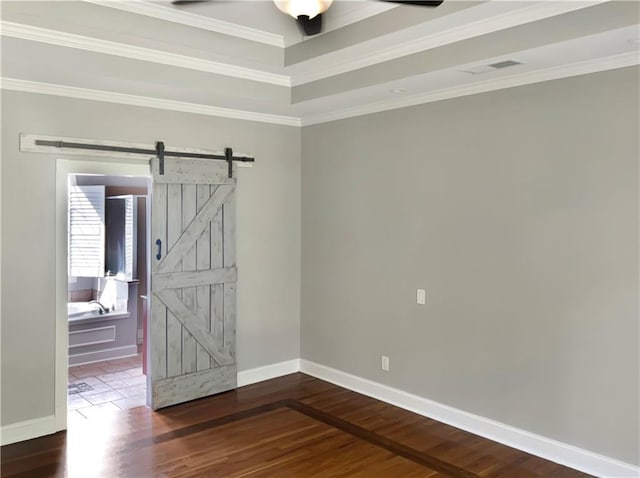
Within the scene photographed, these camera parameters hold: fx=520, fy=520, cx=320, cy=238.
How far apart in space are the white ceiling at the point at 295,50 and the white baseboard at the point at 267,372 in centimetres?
257

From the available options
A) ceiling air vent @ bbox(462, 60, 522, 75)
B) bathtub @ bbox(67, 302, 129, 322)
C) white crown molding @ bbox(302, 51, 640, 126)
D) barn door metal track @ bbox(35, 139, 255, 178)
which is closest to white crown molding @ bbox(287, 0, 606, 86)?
ceiling air vent @ bbox(462, 60, 522, 75)

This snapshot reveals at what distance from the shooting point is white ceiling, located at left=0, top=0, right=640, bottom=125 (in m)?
2.96

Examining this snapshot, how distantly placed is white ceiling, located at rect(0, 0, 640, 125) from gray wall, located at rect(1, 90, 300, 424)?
18 centimetres

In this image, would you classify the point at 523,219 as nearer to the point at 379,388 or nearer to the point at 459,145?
the point at 459,145

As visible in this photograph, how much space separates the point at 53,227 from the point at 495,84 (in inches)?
136

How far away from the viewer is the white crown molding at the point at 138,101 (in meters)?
3.77

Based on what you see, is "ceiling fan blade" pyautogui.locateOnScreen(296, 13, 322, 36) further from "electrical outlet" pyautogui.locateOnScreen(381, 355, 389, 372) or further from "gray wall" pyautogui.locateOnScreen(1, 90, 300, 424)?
"electrical outlet" pyautogui.locateOnScreen(381, 355, 389, 372)

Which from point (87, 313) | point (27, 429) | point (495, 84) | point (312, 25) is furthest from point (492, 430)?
point (87, 313)

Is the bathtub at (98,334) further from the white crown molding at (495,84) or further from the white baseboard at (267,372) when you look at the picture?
the white crown molding at (495,84)

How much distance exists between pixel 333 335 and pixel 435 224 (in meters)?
1.66

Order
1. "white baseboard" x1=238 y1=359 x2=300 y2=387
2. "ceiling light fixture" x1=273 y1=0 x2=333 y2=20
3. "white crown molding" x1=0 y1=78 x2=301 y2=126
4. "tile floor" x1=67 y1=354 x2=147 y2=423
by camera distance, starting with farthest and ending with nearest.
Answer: "white baseboard" x1=238 y1=359 x2=300 y2=387, "tile floor" x1=67 y1=354 x2=147 y2=423, "white crown molding" x1=0 y1=78 x2=301 y2=126, "ceiling light fixture" x1=273 y1=0 x2=333 y2=20

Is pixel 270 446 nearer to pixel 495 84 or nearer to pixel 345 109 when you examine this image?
pixel 345 109

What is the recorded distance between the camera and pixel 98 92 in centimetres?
407

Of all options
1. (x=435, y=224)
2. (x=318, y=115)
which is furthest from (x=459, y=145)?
(x=318, y=115)
